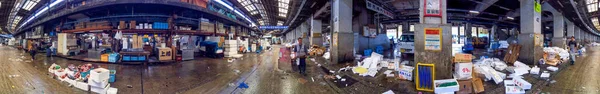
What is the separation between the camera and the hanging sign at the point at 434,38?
4352 millimetres

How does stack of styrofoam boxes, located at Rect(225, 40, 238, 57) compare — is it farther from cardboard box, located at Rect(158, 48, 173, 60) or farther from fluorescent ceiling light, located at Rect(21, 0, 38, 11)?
fluorescent ceiling light, located at Rect(21, 0, 38, 11)

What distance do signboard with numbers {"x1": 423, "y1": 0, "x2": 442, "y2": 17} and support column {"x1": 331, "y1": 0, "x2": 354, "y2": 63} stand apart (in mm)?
4809

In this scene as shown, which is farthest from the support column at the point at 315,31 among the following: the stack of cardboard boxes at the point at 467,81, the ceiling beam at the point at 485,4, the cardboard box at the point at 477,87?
the cardboard box at the point at 477,87

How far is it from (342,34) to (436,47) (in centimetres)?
517

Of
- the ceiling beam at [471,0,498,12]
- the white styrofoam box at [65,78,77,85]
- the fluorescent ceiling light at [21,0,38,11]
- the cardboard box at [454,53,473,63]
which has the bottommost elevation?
the white styrofoam box at [65,78,77,85]

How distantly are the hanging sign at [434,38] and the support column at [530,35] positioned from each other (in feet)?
24.2

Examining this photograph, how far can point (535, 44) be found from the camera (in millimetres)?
8438

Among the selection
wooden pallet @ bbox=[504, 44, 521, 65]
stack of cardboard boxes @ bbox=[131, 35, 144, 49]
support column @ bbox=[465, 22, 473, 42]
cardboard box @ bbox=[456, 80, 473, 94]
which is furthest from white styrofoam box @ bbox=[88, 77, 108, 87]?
support column @ bbox=[465, 22, 473, 42]

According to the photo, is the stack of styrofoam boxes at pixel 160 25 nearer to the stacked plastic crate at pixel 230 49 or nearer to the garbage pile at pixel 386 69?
the stacked plastic crate at pixel 230 49

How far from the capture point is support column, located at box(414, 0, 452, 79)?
441 centimetres

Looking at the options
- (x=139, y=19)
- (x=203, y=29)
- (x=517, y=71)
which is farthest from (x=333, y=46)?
(x=139, y=19)

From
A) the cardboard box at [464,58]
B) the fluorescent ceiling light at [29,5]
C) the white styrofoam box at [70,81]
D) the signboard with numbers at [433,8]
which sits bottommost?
the white styrofoam box at [70,81]

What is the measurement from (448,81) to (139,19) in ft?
46.8

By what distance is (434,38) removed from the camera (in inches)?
173
